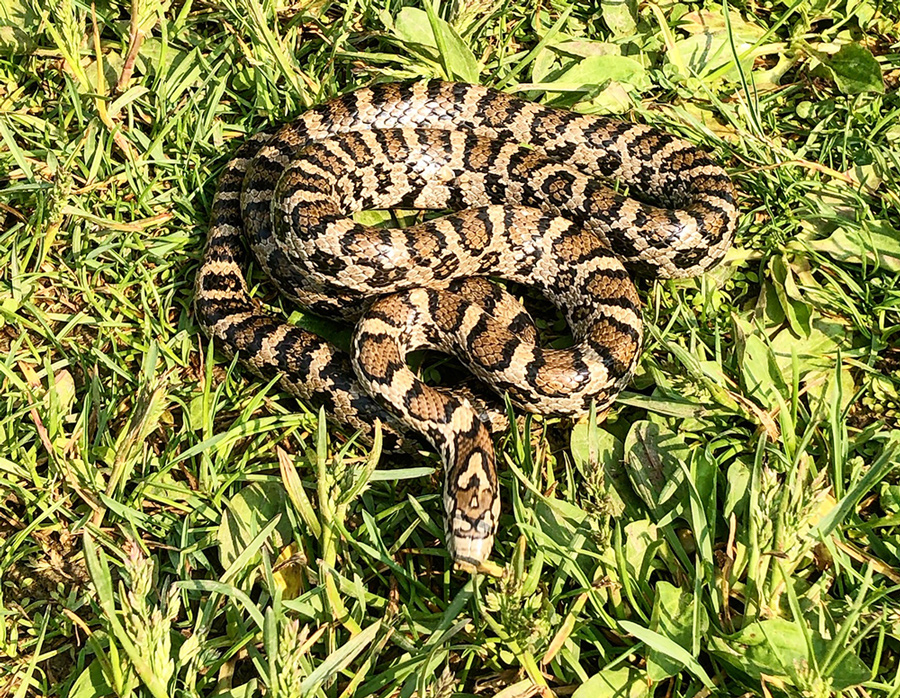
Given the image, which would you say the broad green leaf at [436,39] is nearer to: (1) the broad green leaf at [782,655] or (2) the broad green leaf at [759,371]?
(2) the broad green leaf at [759,371]

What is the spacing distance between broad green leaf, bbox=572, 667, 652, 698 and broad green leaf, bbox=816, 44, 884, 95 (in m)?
4.61

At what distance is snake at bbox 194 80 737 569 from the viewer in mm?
5234

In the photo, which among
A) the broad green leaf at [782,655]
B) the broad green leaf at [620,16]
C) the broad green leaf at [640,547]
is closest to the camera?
the broad green leaf at [782,655]

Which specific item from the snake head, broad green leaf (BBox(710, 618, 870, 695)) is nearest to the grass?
broad green leaf (BBox(710, 618, 870, 695))

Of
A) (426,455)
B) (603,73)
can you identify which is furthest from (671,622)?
(603,73)

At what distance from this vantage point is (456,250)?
227 inches

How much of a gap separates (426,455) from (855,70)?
4322 millimetres

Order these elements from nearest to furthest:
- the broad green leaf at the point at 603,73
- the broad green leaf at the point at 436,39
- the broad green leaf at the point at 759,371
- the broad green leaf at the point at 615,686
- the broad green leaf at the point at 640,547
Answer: the broad green leaf at the point at 615,686
the broad green leaf at the point at 640,547
the broad green leaf at the point at 759,371
the broad green leaf at the point at 436,39
the broad green leaf at the point at 603,73

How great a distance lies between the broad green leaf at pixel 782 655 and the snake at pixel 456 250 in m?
1.30

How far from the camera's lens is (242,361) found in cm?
555

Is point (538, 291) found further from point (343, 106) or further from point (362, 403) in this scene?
point (343, 106)

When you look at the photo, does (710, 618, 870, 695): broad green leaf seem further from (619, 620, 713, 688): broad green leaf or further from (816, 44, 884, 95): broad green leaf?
(816, 44, 884, 95): broad green leaf

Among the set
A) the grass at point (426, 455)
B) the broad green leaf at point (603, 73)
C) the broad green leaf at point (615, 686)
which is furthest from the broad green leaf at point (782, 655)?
the broad green leaf at point (603, 73)

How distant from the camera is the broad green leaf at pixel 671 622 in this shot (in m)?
4.17
